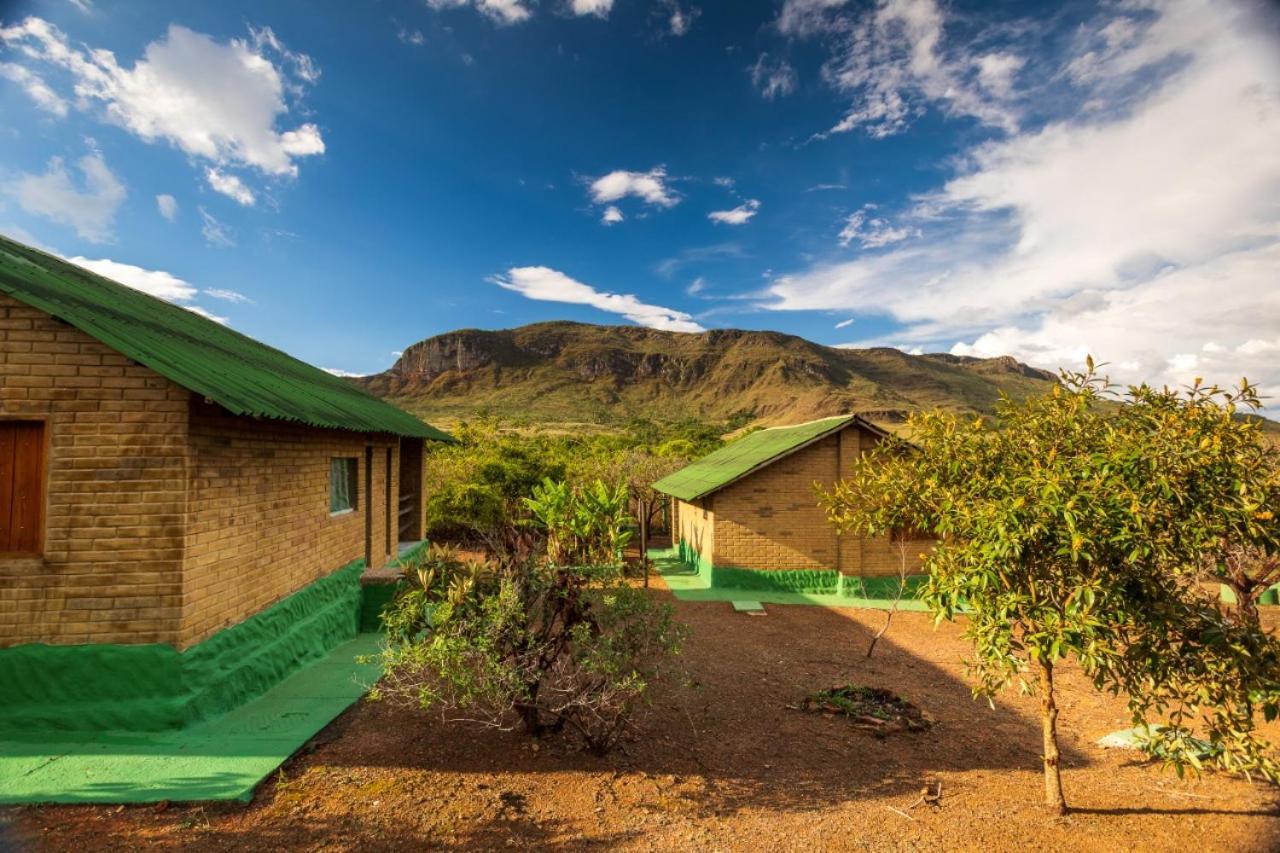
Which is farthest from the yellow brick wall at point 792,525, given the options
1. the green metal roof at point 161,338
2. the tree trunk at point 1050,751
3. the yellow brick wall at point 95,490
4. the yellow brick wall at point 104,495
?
the yellow brick wall at point 95,490

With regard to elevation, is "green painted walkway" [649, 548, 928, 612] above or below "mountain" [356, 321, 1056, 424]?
below

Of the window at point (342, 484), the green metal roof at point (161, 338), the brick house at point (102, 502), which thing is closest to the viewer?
the green metal roof at point (161, 338)

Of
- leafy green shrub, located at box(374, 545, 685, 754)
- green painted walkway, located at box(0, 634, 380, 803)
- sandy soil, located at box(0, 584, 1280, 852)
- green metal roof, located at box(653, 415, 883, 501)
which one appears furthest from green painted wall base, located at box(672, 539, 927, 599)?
green painted walkway, located at box(0, 634, 380, 803)

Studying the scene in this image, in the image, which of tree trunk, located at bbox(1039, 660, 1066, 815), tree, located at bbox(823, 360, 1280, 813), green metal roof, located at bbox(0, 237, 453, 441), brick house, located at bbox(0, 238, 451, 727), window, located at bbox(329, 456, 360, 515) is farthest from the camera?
window, located at bbox(329, 456, 360, 515)

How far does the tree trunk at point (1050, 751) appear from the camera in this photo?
522 centimetres

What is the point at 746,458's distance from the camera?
17078 millimetres

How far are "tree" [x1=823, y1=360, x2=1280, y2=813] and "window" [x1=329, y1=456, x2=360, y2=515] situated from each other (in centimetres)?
907

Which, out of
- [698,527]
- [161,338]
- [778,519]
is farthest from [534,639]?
[698,527]

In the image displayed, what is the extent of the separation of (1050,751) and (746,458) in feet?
39.0

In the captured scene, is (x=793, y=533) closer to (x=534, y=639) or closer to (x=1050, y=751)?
(x=1050, y=751)

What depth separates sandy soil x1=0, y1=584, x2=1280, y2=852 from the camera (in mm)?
4664

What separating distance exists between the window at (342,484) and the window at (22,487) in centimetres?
409

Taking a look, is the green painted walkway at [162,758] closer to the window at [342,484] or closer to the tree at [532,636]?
the tree at [532,636]

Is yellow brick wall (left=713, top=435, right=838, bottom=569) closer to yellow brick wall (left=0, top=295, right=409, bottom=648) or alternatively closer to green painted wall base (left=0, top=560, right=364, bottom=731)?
green painted wall base (left=0, top=560, right=364, bottom=731)
